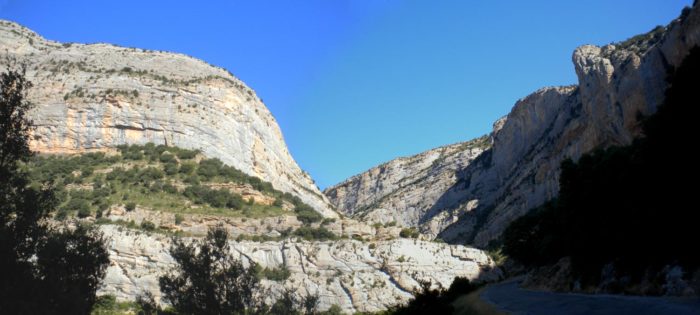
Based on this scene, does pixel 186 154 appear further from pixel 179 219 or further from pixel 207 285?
pixel 207 285

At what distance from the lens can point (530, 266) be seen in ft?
181

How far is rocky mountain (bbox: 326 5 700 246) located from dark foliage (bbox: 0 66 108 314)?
3241 cm

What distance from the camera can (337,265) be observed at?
2499 inches

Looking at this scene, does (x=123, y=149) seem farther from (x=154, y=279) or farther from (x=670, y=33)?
(x=670, y=33)

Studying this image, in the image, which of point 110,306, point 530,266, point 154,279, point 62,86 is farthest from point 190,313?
point 62,86

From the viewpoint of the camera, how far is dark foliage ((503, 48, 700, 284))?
2014 cm

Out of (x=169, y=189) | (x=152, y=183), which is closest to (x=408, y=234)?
(x=169, y=189)

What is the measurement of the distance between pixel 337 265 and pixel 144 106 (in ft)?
168

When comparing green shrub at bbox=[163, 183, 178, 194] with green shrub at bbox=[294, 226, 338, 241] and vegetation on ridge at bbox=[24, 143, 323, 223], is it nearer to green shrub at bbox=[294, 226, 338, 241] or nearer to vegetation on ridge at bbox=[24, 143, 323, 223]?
vegetation on ridge at bbox=[24, 143, 323, 223]

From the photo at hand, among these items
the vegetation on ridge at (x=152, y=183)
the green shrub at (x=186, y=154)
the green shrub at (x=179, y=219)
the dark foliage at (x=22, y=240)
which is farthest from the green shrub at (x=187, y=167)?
the dark foliage at (x=22, y=240)

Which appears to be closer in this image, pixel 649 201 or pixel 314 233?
pixel 649 201

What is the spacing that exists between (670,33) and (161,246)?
69.6m

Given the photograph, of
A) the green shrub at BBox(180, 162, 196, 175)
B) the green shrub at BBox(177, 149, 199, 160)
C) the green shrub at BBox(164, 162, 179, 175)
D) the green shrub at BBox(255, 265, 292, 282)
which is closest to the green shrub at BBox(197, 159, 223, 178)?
the green shrub at BBox(180, 162, 196, 175)

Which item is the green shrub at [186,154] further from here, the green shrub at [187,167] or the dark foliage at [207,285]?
the dark foliage at [207,285]
